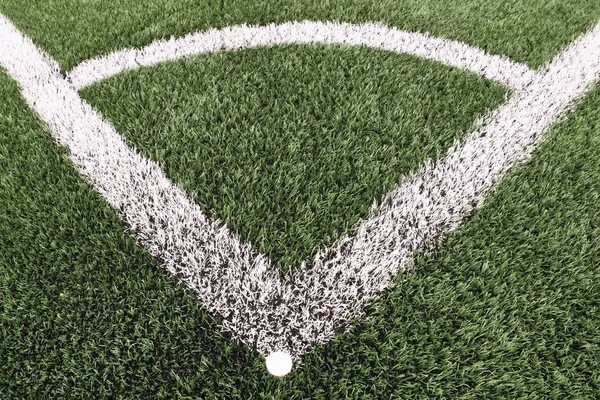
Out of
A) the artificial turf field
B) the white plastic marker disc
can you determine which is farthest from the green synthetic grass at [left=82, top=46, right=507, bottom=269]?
the white plastic marker disc

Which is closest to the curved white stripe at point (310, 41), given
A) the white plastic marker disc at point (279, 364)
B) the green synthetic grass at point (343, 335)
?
the green synthetic grass at point (343, 335)

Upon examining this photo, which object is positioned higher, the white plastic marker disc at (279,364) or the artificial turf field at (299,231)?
the artificial turf field at (299,231)

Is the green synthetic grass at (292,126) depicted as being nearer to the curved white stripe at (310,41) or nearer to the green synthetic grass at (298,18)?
the curved white stripe at (310,41)

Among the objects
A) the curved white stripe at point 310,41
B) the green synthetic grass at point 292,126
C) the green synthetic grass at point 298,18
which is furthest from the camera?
the green synthetic grass at point 298,18

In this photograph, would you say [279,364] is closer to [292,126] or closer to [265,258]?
[265,258]

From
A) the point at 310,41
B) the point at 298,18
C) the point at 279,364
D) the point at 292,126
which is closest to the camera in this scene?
the point at 279,364

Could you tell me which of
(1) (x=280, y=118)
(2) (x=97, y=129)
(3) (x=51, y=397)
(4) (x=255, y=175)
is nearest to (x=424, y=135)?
(1) (x=280, y=118)

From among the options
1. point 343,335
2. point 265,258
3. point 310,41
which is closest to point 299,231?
point 265,258

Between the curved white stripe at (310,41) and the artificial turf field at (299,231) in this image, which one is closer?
the artificial turf field at (299,231)

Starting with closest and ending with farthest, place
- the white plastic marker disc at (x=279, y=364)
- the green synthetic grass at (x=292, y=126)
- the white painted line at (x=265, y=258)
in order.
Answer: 1. the white plastic marker disc at (x=279, y=364)
2. the white painted line at (x=265, y=258)
3. the green synthetic grass at (x=292, y=126)
